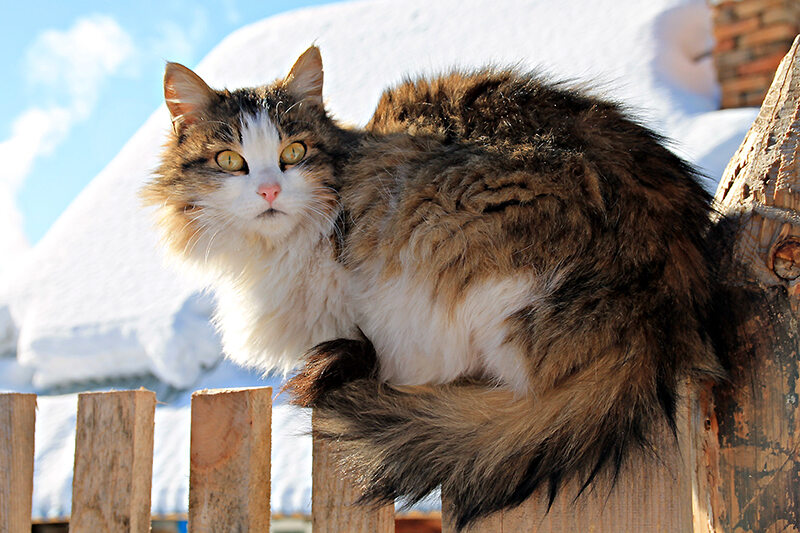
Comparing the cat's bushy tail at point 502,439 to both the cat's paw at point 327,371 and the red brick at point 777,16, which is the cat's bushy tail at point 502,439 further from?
the red brick at point 777,16

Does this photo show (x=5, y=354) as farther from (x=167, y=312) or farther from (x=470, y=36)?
(x=470, y=36)

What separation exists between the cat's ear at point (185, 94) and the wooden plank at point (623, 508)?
124cm

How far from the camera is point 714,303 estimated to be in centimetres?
134

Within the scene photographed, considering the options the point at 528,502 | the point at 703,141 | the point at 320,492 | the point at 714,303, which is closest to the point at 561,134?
the point at 714,303

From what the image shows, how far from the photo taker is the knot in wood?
1231 millimetres

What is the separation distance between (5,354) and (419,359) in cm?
408

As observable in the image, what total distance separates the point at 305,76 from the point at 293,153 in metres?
0.29

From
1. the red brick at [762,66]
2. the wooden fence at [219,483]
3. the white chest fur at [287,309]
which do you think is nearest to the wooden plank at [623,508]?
the wooden fence at [219,483]

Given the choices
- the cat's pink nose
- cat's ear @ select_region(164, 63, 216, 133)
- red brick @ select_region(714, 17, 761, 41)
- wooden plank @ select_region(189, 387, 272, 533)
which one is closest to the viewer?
wooden plank @ select_region(189, 387, 272, 533)

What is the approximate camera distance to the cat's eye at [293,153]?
1796mm

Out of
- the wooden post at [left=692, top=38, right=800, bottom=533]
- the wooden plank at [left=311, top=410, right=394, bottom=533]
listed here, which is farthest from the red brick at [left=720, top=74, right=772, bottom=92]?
the wooden plank at [left=311, top=410, right=394, bottom=533]

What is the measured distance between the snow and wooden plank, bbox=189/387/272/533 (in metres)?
1.69

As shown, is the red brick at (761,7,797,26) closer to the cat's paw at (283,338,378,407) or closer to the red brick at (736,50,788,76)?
the red brick at (736,50,788,76)

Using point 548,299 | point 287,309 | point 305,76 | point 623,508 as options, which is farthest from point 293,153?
point 623,508
